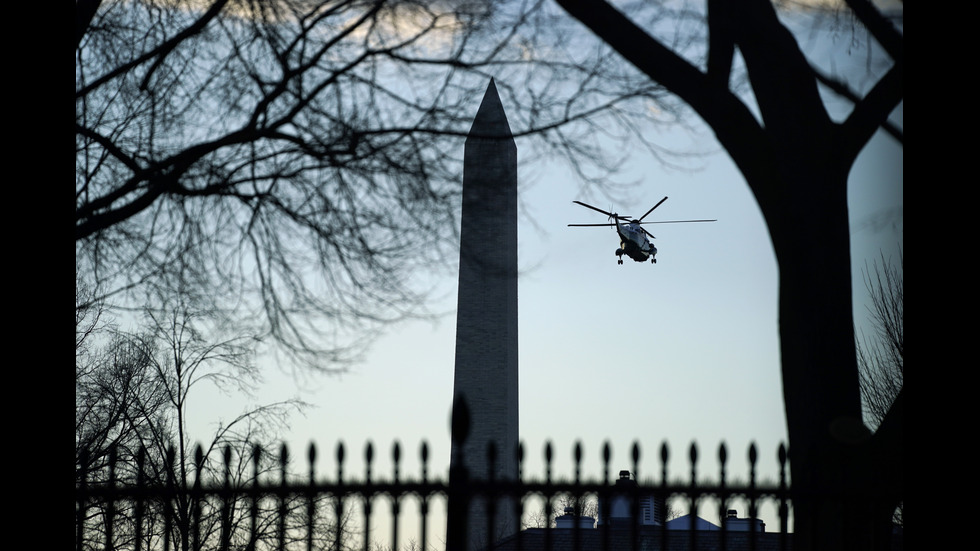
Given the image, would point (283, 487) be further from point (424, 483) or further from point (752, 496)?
point (752, 496)

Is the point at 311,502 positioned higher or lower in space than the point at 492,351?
lower

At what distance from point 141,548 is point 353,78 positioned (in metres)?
3.75

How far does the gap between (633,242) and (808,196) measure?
2482 centimetres

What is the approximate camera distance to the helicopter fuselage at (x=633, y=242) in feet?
102

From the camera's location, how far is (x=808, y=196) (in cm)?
685

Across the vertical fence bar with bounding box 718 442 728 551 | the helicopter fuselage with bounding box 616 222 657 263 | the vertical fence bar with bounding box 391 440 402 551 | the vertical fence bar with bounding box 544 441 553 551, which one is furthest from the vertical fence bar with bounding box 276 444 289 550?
the helicopter fuselage with bounding box 616 222 657 263

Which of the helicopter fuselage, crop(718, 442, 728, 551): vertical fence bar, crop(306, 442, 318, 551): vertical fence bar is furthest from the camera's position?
the helicopter fuselage

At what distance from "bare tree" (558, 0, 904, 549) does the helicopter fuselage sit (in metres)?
23.2

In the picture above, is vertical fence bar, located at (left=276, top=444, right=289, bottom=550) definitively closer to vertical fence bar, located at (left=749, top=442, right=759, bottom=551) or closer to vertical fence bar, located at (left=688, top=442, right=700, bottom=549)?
vertical fence bar, located at (left=688, top=442, right=700, bottom=549)

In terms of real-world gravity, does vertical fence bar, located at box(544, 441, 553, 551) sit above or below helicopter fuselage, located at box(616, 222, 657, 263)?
below

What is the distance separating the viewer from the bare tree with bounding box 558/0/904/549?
21.0ft

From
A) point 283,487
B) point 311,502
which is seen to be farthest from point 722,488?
point 283,487

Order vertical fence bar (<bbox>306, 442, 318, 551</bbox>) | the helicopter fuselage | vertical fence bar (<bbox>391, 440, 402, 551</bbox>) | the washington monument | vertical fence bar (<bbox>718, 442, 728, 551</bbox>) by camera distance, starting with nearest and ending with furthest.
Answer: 1. vertical fence bar (<bbox>306, 442, 318, 551</bbox>)
2. vertical fence bar (<bbox>391, 440, 402, 551</bbox>)
3. vertical fence bar (<bbox>718, 442, 728, 551</bbox>)
4. the washington monument
5. the helicopter fuselage
